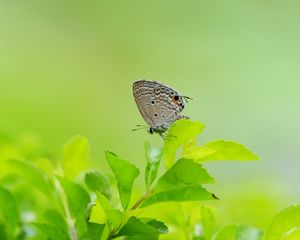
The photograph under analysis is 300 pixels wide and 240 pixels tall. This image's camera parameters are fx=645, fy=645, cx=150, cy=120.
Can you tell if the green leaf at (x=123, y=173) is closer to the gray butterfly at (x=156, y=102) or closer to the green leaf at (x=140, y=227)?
the green leaf at (x=140, y=227)

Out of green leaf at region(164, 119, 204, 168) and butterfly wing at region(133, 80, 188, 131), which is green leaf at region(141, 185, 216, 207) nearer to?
green leaf at region(164, 119, 204, 168)

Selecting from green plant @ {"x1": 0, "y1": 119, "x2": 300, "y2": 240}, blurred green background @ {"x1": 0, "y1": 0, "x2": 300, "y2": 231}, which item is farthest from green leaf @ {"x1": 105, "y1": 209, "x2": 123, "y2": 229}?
→ blurred green background @ {"x1": 0, "y1": 0, "x2": 300, "y2": 231}

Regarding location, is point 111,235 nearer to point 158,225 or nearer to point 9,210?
point 158,225

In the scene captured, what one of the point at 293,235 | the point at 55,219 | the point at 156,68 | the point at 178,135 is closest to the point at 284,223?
the point at 293,235

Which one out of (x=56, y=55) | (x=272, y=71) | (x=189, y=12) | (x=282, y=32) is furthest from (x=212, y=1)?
(x=56, y=55)

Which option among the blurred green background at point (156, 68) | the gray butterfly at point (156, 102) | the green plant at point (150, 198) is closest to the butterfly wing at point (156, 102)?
the gray butterfly at point (156, 102)

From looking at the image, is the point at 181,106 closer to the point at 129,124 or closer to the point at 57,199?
the point at 57,199
